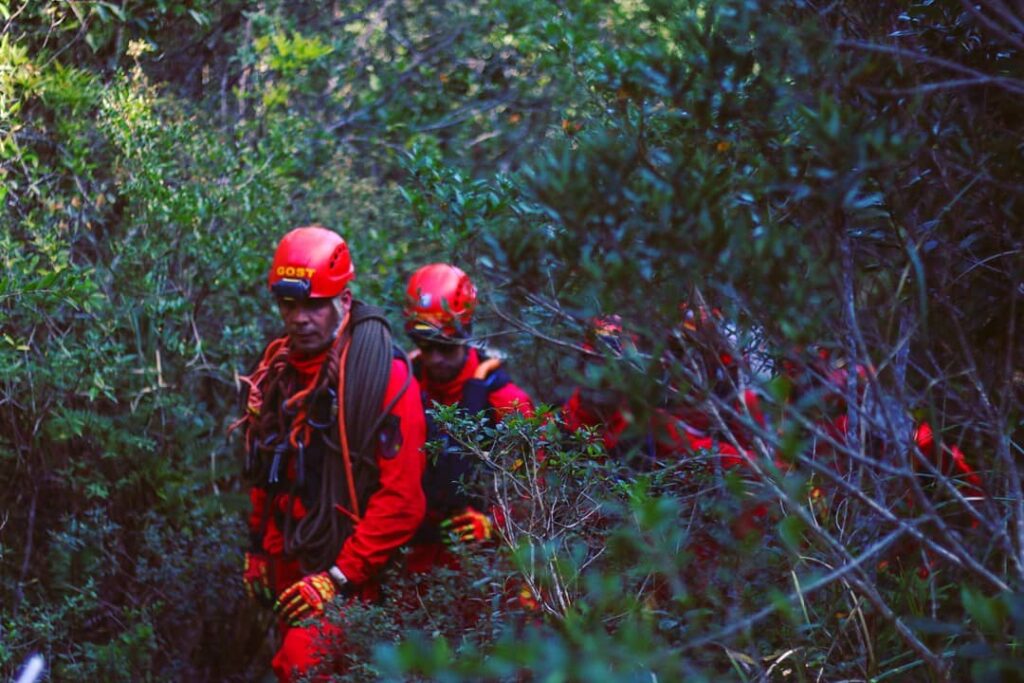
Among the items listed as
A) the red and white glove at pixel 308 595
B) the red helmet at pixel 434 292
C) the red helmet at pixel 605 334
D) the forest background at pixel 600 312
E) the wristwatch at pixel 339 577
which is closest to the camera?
the forest background at pixel 600 312

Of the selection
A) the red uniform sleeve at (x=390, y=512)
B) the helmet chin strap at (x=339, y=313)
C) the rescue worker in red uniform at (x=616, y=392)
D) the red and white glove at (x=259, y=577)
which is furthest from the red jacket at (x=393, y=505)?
the rescue worker in red uniform at (x=616, y=392)

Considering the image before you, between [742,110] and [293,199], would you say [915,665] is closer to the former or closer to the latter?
[742,110]

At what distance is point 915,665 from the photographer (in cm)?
311

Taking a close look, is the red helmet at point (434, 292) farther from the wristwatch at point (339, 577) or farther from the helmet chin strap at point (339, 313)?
the wristwatch at point (339, 577)

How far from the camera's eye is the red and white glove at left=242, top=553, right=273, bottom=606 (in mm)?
5488

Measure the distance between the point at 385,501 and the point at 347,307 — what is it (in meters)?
1.05

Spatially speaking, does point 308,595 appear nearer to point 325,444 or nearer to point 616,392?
point 325,444

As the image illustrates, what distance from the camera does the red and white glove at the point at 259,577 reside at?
549 cm

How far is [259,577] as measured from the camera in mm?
5504

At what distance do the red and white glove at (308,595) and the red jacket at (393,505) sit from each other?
0.07 meters

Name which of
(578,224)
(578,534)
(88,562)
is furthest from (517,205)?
(88,562)

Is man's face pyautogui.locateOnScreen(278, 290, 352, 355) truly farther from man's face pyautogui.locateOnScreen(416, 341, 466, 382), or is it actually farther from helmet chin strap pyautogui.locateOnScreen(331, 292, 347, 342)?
man's face pyautogui.locateOnScreen(416, 341, 466, 382)

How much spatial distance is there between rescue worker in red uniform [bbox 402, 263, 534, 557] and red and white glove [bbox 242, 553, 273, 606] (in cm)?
67

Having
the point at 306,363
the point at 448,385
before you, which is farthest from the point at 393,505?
the point at 448,385
